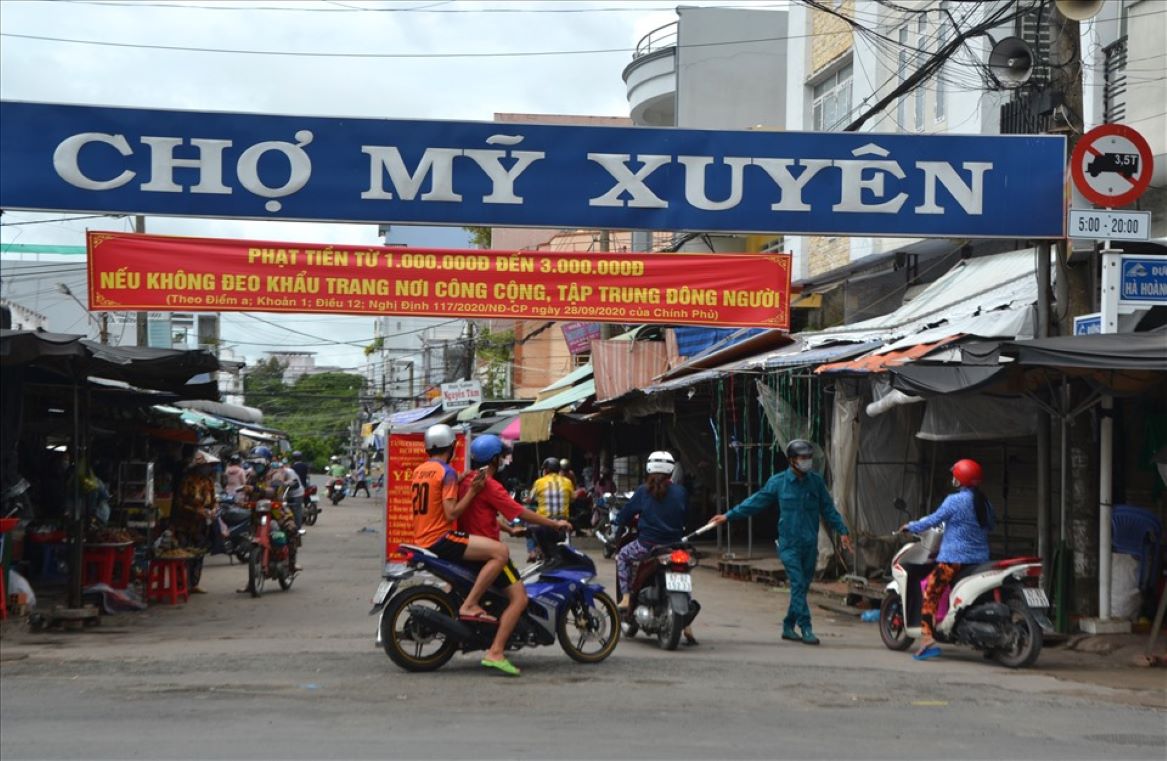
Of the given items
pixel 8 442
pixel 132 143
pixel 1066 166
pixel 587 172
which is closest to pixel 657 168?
pixel 587 172

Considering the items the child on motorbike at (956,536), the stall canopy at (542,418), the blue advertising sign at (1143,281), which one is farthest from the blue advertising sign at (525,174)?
the stall canopy at (542,418)

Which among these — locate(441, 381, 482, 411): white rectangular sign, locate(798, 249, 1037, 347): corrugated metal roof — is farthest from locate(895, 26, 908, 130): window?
locate(441, 381, 482, 411): white rectangular sign

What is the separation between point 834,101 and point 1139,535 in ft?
48.0

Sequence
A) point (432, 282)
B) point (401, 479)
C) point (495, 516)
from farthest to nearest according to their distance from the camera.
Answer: point (401, 479) → point (432, 282) → point (495, 516)

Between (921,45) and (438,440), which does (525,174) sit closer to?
(438,440)

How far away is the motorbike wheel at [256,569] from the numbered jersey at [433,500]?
752 centimetres

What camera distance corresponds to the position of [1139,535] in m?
12.0

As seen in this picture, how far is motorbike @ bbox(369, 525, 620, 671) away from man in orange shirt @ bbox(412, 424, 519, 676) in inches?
3.9

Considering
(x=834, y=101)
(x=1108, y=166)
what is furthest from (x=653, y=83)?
(x=1108, y=166)

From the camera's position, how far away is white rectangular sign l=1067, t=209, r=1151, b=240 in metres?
11.6

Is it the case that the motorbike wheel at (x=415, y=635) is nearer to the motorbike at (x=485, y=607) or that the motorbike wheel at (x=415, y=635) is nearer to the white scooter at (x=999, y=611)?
the motorbike at (x=485, y=607)

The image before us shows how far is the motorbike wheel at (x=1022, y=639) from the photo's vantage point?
10180mm

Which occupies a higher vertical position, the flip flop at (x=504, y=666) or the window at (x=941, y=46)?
the window at (x=941, y=46)

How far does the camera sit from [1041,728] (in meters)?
7.84
